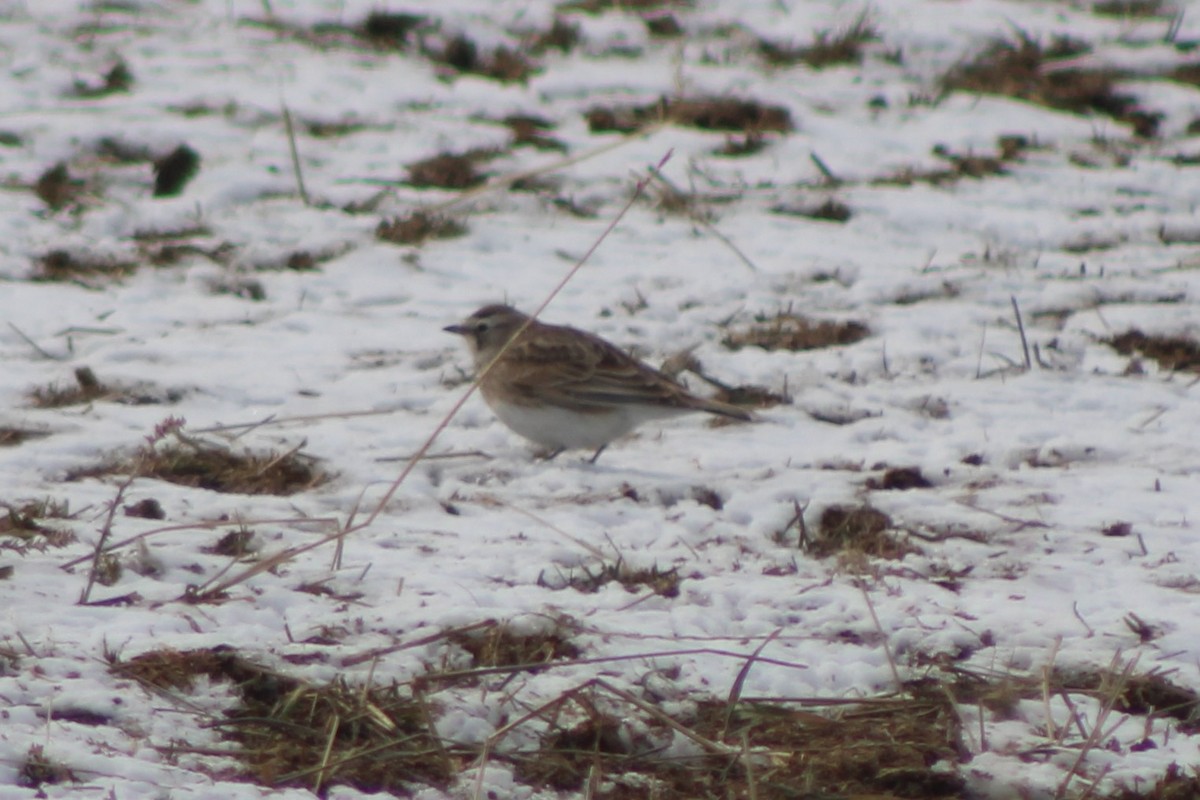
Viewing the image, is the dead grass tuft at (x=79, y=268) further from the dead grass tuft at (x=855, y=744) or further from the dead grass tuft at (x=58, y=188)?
the dead grass tuft at (x=855, y=744)

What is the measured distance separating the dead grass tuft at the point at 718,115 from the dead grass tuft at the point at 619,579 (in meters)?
6.14

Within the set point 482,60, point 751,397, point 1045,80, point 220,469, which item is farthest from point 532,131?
point 220,469

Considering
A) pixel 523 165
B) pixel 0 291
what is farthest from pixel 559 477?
pixel 523 165

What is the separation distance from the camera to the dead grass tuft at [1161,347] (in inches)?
283

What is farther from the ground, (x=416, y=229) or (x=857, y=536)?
(x=857, y=536)

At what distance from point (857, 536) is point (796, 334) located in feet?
8.02

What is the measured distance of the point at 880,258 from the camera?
8.59m

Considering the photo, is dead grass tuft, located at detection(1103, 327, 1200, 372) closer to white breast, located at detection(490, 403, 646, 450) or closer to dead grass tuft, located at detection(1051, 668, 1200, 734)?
white breast, located at detection(490, 403, 646, 450)

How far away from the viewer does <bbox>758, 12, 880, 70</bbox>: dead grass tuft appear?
39.6 ft

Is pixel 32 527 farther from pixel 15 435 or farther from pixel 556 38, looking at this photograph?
pixel 556 38

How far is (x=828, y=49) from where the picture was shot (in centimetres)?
1215

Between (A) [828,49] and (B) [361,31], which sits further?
(B) [361,31]

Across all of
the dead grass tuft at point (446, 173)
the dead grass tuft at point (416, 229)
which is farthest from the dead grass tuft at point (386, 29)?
the dead grass tuft at point (416, 229)

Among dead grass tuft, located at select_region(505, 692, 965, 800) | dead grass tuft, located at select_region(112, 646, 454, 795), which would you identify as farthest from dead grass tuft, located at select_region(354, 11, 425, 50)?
dead grass tuft, located at select_region(505, 692, 965, 800)
